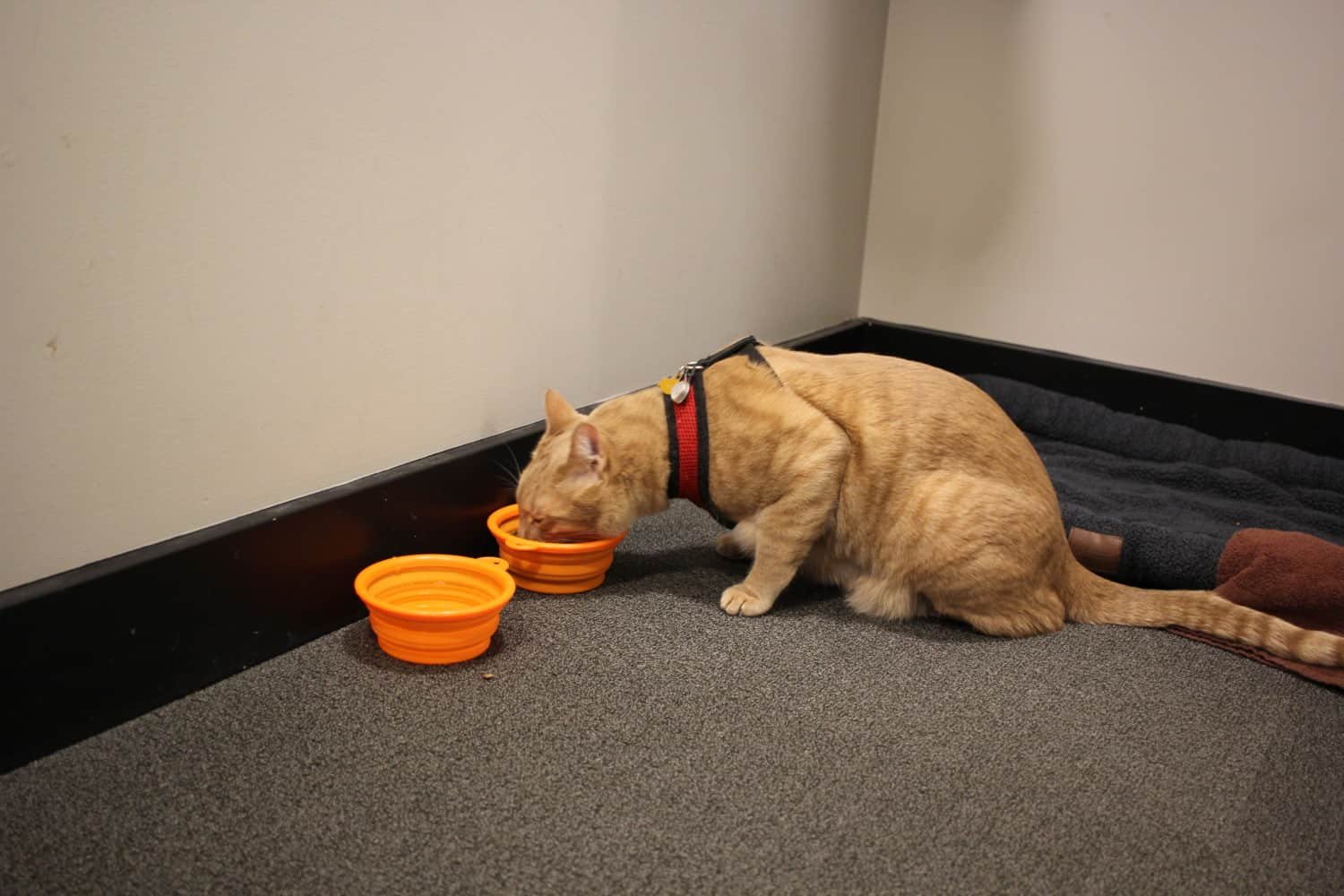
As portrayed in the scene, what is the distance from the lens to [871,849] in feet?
5.18

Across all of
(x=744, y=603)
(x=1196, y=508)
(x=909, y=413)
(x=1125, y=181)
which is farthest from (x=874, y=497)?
(x=1125, y=181)

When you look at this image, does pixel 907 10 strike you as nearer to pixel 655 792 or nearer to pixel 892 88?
pixel 892 88

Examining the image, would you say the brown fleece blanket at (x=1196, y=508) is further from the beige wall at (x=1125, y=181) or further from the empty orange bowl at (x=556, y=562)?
the empty orange bowl at (x=556, y=562)

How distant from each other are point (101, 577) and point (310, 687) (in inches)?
16.2

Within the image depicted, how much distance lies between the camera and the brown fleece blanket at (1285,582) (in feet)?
7.30

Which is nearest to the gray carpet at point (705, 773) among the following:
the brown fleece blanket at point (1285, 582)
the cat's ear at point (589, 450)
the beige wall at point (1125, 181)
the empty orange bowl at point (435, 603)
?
the empty orange bowl at point (435, 603)

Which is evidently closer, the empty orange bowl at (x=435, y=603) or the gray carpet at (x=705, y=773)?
the gray carpet at (x=705, y=773)

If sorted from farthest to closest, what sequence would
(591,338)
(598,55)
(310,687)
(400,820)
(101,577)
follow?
1. (591,338)
2. (598,55)
3. (310,687)
4. (101,577)
5. (400,820)

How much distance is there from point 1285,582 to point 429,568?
6.00ft

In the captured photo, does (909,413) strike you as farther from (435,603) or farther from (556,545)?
(435,603)

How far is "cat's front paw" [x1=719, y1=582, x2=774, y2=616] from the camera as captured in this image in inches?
89.9

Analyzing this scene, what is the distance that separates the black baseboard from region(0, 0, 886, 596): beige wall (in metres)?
0.05

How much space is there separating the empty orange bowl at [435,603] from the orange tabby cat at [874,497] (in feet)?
0.58

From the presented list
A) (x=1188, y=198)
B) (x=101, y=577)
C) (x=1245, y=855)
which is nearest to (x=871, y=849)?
(x=1245, y=855)
